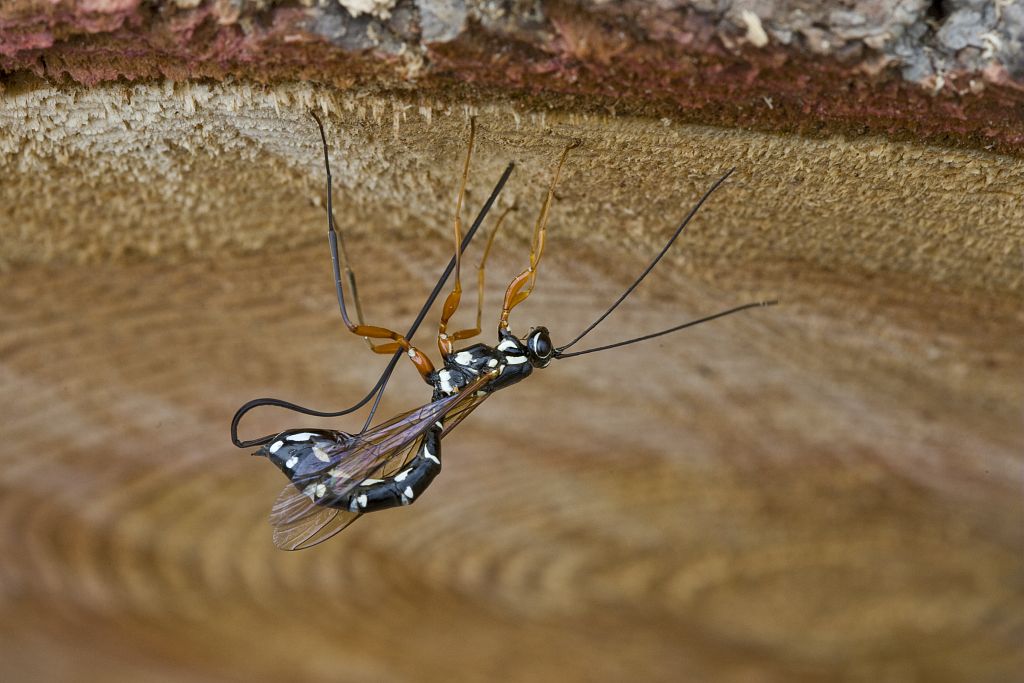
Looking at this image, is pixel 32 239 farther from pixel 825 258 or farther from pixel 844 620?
pixel 844 620

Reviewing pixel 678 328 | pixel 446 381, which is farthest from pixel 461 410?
pixel 678 328

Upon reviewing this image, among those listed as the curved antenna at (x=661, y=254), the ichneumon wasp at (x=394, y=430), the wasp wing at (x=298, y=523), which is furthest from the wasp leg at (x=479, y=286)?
the wasp wing at (x=298, y=523)

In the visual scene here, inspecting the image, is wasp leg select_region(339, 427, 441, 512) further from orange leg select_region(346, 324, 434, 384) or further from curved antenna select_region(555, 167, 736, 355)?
curved antenna select_region(555, 167, 736, 355)

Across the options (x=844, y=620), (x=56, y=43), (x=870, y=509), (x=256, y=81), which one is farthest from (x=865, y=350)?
(x=56, y=43)

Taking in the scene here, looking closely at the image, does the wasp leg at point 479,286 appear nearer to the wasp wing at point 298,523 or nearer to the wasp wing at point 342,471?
the wasp wing at point 342,471

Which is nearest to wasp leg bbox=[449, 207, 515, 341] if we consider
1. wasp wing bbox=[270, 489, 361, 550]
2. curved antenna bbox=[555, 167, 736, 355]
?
curved antenna bbox=[555, 167, 736, 355]

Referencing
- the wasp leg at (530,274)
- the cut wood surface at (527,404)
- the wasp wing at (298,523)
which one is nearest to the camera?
the cut wood surface at (527,404)

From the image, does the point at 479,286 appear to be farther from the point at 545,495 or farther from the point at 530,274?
the point at 545,495
